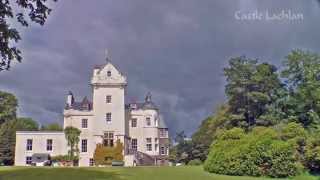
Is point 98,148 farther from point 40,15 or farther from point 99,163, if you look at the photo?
point 40,15

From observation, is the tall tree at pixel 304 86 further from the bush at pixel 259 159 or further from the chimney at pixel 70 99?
the chimney at pixel 70 99

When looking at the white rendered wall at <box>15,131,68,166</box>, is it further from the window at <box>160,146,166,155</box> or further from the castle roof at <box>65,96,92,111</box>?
the window at <box>160,146,166,155</box>

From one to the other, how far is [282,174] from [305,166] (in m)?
5.80

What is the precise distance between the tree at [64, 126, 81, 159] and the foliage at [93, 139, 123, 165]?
2.60m

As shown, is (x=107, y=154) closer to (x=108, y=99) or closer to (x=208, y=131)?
(x=108, y=99)

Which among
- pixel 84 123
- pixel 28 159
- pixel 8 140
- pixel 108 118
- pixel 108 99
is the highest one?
pixel 108 99

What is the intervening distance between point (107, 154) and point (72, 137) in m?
4.52

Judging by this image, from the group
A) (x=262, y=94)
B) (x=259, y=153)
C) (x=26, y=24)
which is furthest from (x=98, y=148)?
(x=26, y=24)

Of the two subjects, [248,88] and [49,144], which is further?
[49,144]

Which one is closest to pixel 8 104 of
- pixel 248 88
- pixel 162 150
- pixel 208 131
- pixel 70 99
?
pixel 70 99

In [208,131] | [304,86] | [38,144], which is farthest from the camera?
[208,131]

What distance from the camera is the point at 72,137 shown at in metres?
56.1

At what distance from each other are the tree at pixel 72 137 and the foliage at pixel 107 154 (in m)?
2.60

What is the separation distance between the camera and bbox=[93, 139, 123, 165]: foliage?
5419 centimetres
